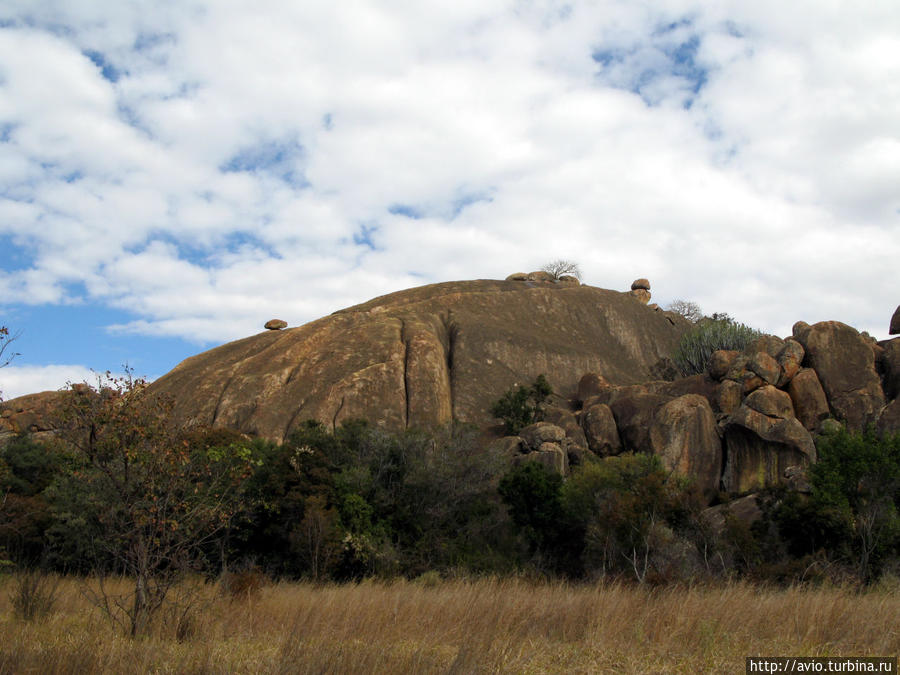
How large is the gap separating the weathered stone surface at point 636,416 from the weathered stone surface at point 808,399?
7.11 meters

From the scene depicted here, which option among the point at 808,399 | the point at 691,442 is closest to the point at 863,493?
the point at 691,442

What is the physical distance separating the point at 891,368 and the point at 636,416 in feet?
46.2

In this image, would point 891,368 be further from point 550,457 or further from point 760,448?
point 550,457

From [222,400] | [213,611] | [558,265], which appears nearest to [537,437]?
[222,400]

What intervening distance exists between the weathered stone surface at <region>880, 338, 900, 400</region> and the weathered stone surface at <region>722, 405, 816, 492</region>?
6925 mm

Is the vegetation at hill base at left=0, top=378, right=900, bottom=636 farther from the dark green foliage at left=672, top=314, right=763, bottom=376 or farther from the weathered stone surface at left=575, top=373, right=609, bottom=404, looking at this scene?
the dark green foliage at left=672, top=314, right=763, bottom=376

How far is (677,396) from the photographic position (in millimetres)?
41000

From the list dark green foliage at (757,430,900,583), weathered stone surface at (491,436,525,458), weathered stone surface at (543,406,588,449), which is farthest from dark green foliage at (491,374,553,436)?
dark green foliage at (757,430,900,583)

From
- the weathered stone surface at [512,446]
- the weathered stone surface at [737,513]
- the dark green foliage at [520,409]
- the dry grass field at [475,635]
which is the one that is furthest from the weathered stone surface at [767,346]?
the dry grass field at [475,635]

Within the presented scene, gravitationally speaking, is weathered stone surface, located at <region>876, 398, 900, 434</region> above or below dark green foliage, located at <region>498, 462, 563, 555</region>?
above

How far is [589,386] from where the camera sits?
172ft

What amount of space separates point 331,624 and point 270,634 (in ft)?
2.39

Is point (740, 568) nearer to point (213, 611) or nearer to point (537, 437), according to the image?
point (213, 611)

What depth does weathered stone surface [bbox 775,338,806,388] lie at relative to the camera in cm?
3719
